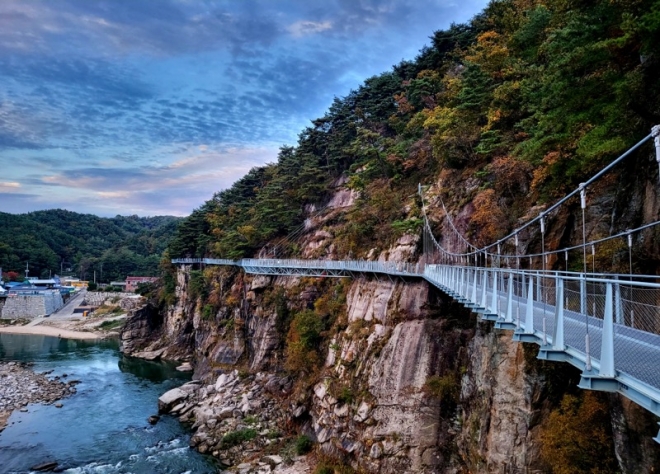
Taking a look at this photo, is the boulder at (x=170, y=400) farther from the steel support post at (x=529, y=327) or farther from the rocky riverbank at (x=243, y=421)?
the steel support post at (x=529, y=327)

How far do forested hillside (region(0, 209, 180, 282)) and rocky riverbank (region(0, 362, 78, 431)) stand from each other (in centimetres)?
5057

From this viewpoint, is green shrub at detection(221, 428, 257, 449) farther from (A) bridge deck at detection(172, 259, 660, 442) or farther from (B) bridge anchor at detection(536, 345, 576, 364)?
(B) bridge anchor at detection(536, 345, 576, 364)

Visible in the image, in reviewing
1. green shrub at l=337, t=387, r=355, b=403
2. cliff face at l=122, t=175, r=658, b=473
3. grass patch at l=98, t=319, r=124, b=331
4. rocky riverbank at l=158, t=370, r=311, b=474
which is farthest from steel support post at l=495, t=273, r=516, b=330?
grass patch at l=98, t=319, r=124, b=331

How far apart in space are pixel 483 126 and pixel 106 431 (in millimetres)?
24283

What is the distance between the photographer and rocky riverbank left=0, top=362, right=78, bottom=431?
26.0 m

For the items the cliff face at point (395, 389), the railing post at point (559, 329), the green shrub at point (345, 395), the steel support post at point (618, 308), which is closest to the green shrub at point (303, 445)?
the cliff face at point (395, 389)

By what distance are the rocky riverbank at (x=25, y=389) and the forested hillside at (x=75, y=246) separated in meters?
50.6

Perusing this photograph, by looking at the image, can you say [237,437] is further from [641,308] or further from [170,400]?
[641,308]

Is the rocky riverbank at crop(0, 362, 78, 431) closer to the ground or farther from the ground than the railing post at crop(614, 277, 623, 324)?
closer to the ground

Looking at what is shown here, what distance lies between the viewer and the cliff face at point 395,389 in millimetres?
9156

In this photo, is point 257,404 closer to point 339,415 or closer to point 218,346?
point 339,415

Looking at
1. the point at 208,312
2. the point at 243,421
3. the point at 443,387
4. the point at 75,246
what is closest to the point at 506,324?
the point at 443,387

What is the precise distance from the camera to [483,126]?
19078 millimetres

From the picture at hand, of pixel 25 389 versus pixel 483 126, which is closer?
pixel 483 126
